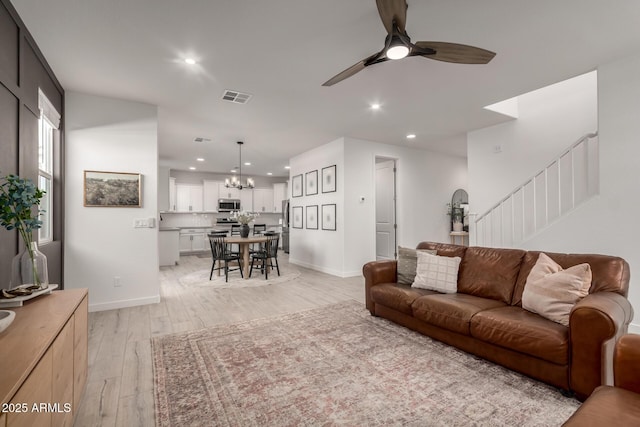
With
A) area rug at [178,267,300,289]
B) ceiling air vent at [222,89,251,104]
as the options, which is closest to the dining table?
area rug at [178,267,300,289]

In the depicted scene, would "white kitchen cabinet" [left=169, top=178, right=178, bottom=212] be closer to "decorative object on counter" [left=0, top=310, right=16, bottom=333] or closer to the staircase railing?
the staircase railing

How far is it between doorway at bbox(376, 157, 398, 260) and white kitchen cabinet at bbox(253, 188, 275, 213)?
16.1 feet

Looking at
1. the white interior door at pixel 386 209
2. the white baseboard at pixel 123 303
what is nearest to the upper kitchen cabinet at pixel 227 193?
the white interior door at pixel 386 209

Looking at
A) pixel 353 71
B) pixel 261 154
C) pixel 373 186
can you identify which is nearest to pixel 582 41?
pixel 353 71

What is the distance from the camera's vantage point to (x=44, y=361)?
117 centimetres

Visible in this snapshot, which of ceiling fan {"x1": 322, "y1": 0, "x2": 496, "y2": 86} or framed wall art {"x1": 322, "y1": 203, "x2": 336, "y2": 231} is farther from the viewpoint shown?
framed wall art {"x1": 322, "y1": 203, "x2": 336, "y2": 231}

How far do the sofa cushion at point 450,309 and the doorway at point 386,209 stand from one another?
160 inches

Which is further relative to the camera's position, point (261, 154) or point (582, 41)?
point (261, 154)

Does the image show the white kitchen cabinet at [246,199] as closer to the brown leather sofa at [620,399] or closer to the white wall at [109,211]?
the white wall at [109,211]

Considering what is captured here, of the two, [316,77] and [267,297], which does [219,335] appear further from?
[316,77]

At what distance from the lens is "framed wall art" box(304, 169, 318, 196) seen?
6.81 metres

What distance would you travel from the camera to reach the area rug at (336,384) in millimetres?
1773

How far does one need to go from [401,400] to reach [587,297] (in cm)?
142

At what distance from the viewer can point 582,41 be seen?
2.78 meters
